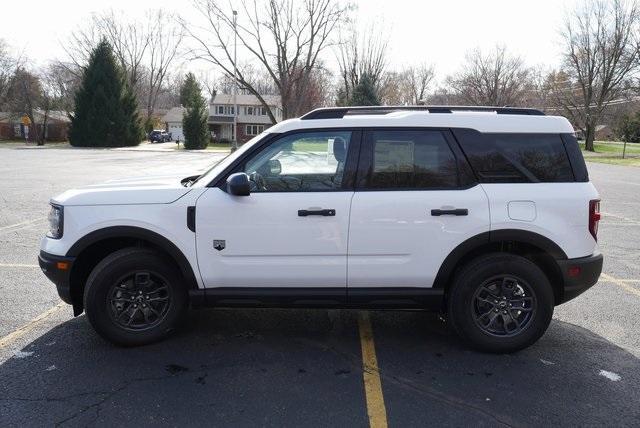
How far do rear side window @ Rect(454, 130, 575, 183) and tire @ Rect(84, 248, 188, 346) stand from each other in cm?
260

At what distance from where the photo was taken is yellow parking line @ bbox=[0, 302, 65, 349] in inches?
163

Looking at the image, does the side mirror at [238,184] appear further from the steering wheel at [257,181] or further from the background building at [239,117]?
the background building at [239,117]

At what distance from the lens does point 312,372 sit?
370 cm

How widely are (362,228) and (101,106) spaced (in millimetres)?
54089

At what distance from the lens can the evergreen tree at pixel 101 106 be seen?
51500 millimetres

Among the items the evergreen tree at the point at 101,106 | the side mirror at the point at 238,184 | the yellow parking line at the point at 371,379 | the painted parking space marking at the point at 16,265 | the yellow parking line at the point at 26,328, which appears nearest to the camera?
the yellow parking line at the point at 371,379

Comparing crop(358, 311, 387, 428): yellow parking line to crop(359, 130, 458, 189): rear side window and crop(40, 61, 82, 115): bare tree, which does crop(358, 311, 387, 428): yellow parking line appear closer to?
crop(359, 130, 458, 189): rear side window

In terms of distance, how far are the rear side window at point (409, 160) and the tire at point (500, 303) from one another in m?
0.74

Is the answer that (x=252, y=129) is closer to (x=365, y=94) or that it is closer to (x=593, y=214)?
(x=365, y=94)

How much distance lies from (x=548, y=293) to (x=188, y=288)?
287 cm

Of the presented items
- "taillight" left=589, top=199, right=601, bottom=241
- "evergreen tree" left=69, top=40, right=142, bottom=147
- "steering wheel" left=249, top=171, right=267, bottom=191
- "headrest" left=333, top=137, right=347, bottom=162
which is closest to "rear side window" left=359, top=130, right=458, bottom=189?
"headrest" left=333, top=137, right=347, bottom=162

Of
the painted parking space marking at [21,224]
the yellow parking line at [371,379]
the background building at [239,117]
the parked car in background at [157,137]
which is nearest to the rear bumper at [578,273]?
the yellow parking line at [371,379]

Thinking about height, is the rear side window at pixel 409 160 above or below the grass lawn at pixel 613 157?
below

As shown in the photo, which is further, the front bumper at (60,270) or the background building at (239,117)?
the background building at (239,117)
